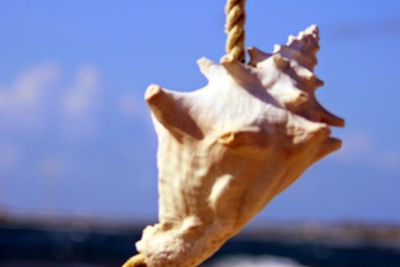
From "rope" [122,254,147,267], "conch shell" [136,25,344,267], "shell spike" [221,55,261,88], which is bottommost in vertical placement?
"rope" [122,254,147,267]

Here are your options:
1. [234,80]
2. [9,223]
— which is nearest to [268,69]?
[234,80]

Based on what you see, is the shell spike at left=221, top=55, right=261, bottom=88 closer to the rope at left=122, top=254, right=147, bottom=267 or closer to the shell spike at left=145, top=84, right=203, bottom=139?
the shell spike at left=145, top=84, right=203, bottom=139

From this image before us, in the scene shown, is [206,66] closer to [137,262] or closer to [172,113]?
[172,113]

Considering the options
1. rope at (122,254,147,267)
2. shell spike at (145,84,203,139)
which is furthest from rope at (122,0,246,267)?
rope at (122,254,147,267)

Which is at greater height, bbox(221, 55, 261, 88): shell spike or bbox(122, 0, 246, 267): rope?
bbox(122, 0, 246, 267): rope

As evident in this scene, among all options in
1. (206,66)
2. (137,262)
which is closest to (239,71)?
(206,66)

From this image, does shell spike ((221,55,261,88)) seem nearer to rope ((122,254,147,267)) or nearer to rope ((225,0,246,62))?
rope ((225,0,246,62))

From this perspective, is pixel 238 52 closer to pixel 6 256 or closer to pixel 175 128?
pixel 175 128
